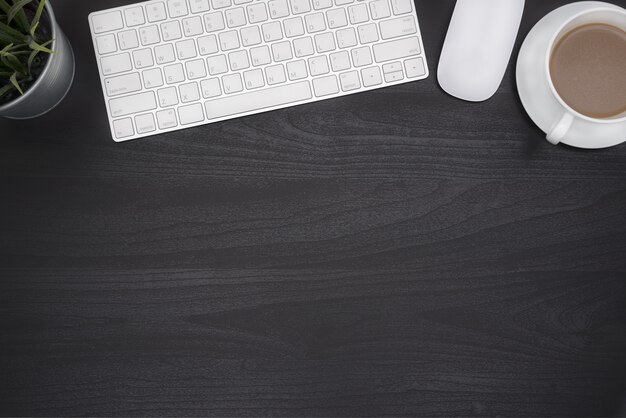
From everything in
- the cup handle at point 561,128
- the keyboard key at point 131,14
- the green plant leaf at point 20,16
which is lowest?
the cup handle at point 561,128

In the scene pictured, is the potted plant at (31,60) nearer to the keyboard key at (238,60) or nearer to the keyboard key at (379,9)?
the keyboard key at (238,60)

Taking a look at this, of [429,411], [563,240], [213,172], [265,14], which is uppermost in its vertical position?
[265,14]

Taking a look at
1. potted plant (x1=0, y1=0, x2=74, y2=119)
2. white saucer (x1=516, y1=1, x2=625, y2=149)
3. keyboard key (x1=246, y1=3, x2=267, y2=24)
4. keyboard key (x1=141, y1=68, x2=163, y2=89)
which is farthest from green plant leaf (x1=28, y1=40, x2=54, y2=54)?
white saucer (x1=516, y1=1, x2=625, y2=149)

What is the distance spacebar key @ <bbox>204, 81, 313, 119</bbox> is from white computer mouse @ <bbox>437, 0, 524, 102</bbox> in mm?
157

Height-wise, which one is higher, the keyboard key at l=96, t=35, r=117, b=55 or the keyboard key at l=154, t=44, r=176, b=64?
the keyboard key at l=96, t=35, r=117, b=55

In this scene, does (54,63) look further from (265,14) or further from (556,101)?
(556,101)

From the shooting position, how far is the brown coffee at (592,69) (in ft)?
2.16

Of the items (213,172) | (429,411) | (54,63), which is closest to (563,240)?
(429,411)

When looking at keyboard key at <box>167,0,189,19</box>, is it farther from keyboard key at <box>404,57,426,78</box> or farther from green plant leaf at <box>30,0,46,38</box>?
keyboard key at <box>404,57,426,78</box>

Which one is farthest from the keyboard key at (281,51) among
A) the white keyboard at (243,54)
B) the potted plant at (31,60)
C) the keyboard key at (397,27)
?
the potted plant at (31,60)

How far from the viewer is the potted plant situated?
611mm

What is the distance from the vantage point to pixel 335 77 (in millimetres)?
686

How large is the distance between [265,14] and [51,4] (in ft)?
0.78

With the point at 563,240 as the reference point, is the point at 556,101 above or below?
above
